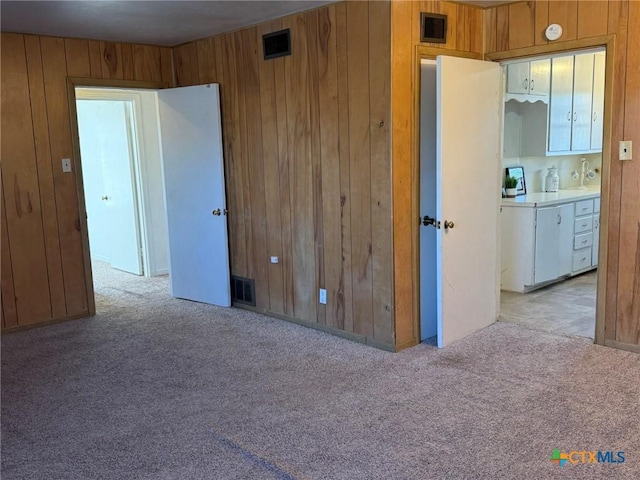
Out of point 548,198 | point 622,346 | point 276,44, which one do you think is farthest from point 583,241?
point 276,44

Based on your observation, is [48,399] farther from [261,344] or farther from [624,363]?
[624,363]

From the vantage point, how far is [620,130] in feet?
11.9

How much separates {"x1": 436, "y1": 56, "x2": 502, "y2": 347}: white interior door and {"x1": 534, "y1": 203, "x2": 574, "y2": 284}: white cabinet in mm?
1094

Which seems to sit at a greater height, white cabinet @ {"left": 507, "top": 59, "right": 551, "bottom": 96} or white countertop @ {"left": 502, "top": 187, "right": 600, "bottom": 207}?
white cabinet @ {"left": 507, "top": 59, "right": 551, "bottom": 96}

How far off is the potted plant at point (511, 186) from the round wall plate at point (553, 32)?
1.97m

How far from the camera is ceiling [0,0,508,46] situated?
3.76 metres

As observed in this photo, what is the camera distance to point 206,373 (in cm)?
365

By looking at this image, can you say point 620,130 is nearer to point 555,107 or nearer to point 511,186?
point 511,186

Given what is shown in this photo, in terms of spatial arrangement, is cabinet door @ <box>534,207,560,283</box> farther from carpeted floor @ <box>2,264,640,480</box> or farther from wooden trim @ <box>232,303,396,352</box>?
wooden trim @ <box>232,303,396,352</box>

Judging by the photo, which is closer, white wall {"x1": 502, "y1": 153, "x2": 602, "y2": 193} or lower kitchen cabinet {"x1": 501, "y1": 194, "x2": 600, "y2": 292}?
lower kitchen cabinet {"x1": 501, "y1": 194, "x2": 600, "y2": 292}

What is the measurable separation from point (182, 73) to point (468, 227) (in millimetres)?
3041

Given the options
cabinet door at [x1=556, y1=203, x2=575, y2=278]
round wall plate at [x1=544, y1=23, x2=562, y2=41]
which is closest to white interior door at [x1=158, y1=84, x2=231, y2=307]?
round wall plate at [x1=544, y1=23, x2=562, y2=41]

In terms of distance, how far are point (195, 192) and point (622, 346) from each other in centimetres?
366

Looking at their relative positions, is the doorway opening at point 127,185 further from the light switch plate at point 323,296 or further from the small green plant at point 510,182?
the small green plant at point 510,182
